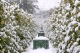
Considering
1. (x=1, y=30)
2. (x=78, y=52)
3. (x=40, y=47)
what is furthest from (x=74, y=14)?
(x=40, y=47)

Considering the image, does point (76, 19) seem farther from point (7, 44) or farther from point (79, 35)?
point (7, 44)

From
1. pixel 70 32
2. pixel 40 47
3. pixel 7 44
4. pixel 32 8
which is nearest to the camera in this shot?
pixel 70 32

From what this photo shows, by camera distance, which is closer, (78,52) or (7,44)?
(78,52)

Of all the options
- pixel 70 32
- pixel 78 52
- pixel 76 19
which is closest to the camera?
pixel 78 52

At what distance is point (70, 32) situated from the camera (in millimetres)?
6258

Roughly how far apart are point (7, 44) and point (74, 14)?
2.48 metres

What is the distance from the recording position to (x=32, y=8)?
149 ft

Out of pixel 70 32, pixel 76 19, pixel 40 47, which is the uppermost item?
pixel 76 19

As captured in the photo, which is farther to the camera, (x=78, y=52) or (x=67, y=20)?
(x=67, y=20)

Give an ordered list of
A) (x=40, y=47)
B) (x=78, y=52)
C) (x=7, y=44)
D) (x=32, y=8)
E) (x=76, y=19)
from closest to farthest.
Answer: (x=78, y=52) < (x=76, y=19) < (x=7, y=44) < (x=40, y=47) < (x=32, y=8)

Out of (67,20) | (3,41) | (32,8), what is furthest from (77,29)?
(32,8)

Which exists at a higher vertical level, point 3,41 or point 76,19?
point 76,19

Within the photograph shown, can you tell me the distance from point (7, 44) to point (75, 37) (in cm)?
236

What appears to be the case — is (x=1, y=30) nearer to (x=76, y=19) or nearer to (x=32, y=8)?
(x=76, y=19)
